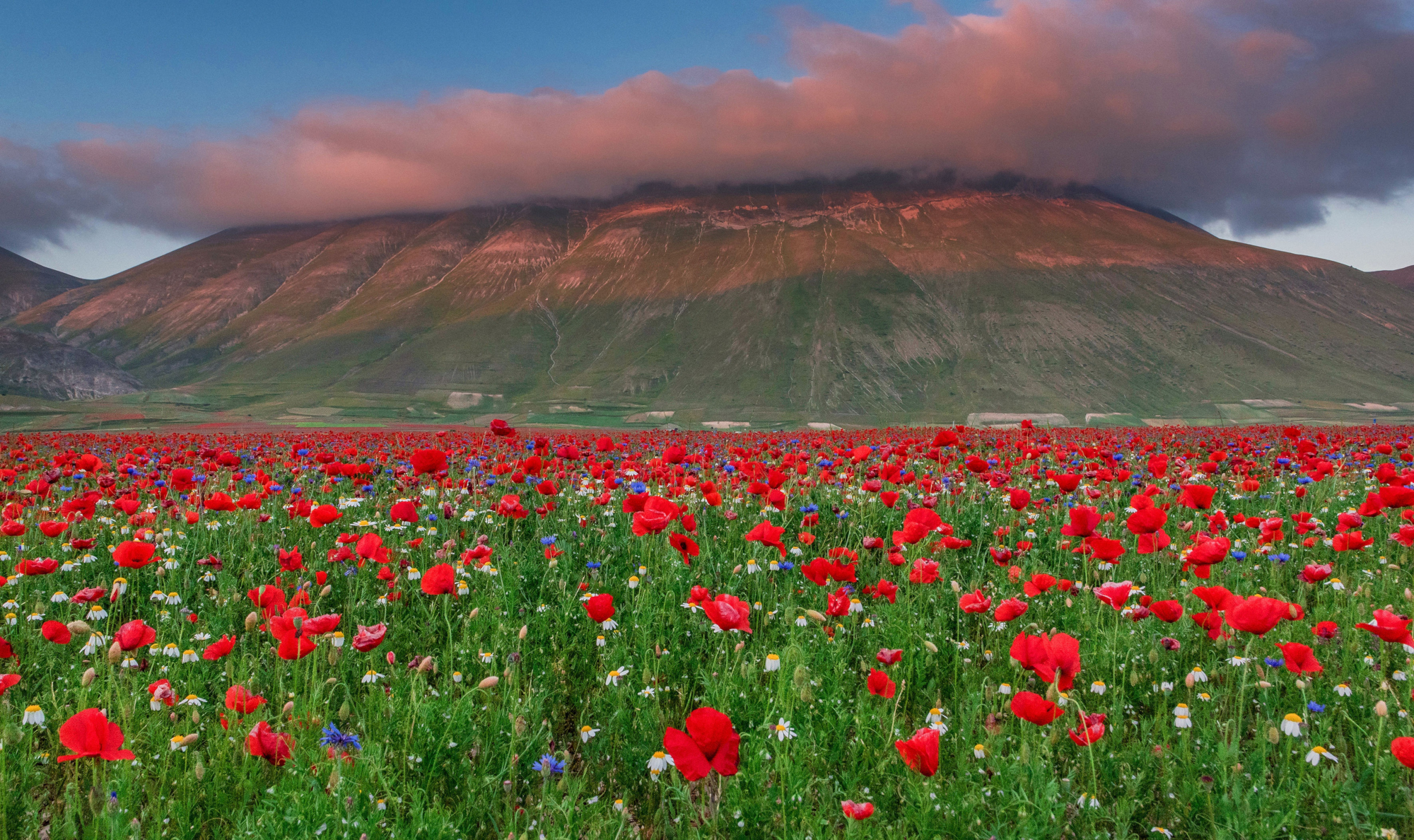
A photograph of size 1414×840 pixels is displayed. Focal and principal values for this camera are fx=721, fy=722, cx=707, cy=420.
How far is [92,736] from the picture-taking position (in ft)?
7.38

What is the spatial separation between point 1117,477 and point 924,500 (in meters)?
3.28

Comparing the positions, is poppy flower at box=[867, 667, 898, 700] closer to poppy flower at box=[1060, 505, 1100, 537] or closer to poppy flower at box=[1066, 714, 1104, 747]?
poppy flower at box=[1066, 714, 1104, 747]

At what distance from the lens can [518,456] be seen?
9.68 m

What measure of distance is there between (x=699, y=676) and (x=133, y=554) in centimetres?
301

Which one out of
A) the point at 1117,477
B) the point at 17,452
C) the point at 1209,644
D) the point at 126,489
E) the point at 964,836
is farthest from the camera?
the point at 17,452

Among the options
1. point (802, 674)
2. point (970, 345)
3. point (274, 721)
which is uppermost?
point (970, 345)

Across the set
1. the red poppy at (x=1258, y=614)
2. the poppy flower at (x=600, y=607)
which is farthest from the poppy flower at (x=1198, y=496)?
the poppy flower at (x=600, y=607)

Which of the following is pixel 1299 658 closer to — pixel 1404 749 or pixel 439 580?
pixel 1404 749

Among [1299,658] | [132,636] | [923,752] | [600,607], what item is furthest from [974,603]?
[132,636]

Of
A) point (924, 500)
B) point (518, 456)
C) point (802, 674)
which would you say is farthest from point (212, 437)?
point (802, 674)

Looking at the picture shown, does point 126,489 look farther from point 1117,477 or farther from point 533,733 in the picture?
point 1117,477

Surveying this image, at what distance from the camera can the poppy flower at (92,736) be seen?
222cm

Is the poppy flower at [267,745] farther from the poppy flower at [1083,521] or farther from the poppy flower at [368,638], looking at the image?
the poppy flower at [1083,521]

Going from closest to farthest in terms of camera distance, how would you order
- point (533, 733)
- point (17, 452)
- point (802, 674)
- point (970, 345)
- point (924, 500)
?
point (802, 674)
point (533, 733)
point (924, 500)
point (17, 452)
point (970, 345)
